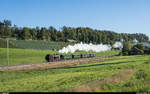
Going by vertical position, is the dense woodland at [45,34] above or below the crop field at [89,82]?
above

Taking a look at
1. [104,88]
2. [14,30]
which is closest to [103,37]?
[14,30]

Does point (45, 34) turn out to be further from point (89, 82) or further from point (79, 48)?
point (89, 82)

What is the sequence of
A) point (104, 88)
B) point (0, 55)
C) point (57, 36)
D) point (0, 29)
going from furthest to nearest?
point (57, 36)
point (0, 29)
point (0, 55)
point (104, 88)

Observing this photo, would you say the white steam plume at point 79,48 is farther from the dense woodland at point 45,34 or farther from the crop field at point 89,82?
the crop field at point 89,82

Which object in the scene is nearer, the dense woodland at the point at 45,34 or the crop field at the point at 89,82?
the crop field at the point at 89,82

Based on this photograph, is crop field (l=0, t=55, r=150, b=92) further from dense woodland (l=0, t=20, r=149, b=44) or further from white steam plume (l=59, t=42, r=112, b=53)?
dense woodland (l=0, t=20, r=149, b=44)

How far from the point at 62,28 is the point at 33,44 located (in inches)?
1971

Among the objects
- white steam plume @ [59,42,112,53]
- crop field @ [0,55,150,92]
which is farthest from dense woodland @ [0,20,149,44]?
crop field @ [0,55,150,92]

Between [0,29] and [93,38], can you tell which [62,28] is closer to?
[93,38]

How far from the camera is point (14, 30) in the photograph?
130000 millimetres

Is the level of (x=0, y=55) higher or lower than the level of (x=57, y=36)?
lower

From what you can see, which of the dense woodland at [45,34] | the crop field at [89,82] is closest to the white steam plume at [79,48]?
the dense woodland at [45,34]

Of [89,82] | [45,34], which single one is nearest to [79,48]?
[45,34]

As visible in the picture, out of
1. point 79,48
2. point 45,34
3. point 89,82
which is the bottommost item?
point 89,82
